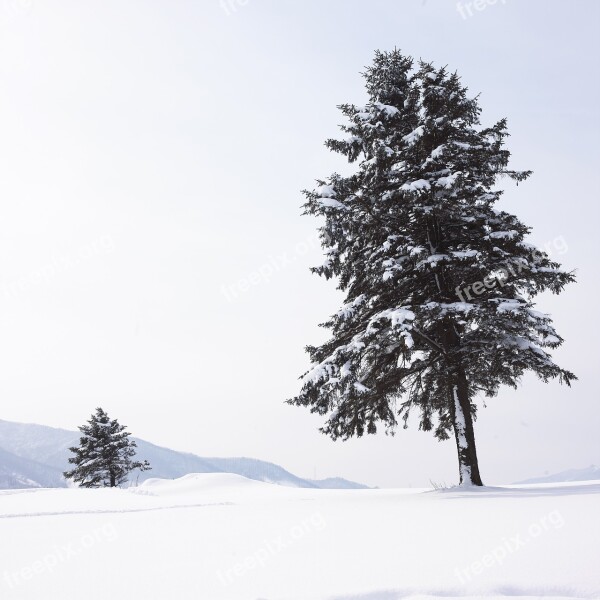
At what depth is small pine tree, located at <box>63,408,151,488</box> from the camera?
35.2 metres

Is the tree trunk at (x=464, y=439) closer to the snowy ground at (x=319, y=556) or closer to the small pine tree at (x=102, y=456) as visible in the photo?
the snowy ground at (x=319, y=556)

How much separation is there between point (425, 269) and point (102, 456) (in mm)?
31586

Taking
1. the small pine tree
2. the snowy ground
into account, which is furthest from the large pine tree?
the small pine tree

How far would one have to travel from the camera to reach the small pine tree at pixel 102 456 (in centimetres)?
3522

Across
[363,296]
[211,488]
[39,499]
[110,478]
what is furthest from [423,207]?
[110,478]

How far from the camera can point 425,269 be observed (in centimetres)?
1384

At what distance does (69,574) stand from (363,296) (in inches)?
419

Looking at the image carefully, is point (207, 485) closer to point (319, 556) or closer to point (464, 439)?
point (464, 439)

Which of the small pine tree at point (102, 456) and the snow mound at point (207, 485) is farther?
the small pine tree at point (102, 456)

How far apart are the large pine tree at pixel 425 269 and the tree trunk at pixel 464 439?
0.03 meters

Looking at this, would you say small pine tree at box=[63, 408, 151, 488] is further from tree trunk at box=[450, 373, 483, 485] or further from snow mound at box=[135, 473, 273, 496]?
tree trunk at box=[450, 373, 483, 485]

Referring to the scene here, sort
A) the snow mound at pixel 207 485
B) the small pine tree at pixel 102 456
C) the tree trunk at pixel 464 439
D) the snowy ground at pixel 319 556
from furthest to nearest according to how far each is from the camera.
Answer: the small pine tree at pixel 102 456
the snow mound at pixel 207 485
the tree trunk at pixel 464 439
the snowy ground at pixel 319 556

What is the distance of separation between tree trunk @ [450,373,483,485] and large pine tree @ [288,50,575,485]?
3 cm

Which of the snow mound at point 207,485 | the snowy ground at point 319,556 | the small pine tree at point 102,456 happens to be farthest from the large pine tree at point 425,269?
the small pine tree at point 102,456
